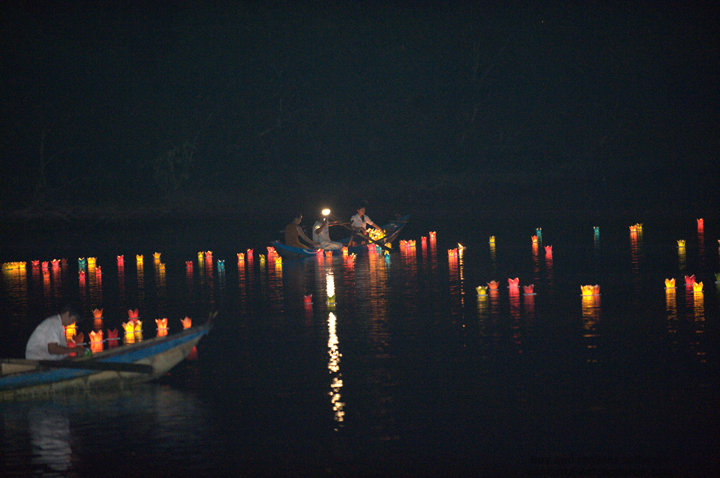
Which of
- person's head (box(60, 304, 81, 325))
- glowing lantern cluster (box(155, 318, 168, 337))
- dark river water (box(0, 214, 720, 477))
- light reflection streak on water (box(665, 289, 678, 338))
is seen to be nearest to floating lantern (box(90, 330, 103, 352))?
glowing lantern cluster (box(155, 318, 168, 337))

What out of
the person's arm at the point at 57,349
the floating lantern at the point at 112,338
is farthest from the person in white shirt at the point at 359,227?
the person's arm at the point at 57,349

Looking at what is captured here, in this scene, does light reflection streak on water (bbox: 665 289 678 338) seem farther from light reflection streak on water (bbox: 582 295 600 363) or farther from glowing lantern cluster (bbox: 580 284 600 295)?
glowing lantern cluster (bbox: 580 284 600 295)

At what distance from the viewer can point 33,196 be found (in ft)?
175

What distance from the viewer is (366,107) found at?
6744 cm

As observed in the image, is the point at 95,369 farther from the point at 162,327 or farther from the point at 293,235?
the point at 293,235

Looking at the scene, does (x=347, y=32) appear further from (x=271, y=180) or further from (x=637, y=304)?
(x=637, y=304)

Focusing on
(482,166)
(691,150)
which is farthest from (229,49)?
(691,150)

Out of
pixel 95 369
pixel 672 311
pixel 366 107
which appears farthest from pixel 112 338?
pixel 366 107

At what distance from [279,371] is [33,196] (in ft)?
149

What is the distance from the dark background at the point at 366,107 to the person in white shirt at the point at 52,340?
138 ft

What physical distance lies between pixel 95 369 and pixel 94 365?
0.29 feet

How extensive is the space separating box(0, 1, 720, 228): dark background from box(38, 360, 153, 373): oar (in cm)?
4250

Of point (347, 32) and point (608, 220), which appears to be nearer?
point (608, 220)

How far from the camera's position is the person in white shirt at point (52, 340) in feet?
38.1
